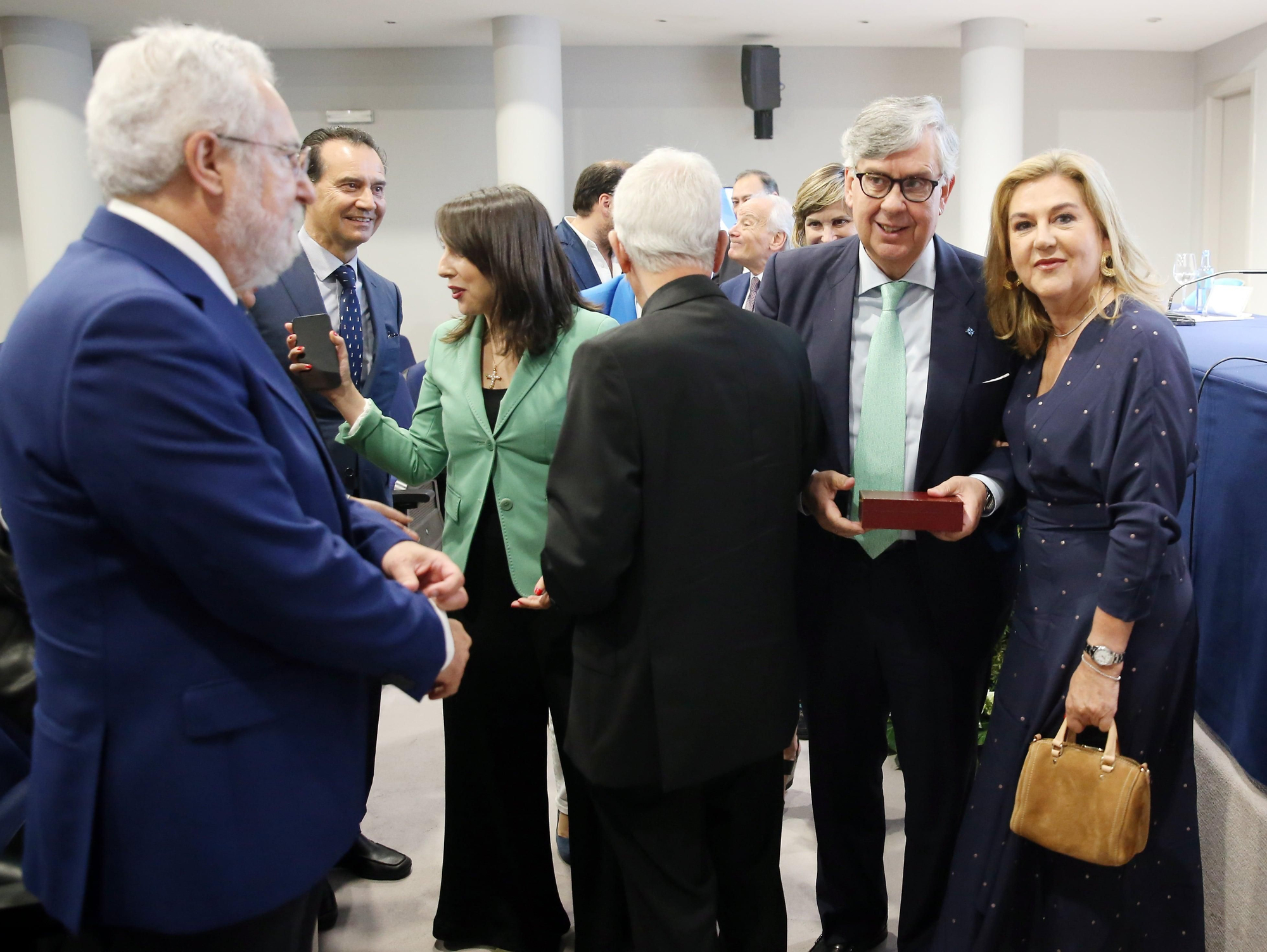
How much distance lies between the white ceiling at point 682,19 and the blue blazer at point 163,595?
741 cm

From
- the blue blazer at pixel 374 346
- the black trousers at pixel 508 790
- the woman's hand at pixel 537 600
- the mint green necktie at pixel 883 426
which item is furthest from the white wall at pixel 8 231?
the mint green necktie at pixel 883 426

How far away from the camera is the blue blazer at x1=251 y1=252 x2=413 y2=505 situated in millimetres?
2400

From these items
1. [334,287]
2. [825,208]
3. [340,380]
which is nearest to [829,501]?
[340,380]

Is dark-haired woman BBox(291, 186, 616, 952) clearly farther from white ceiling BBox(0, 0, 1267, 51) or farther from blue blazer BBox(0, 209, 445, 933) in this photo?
white ceiling BBox(0, 0, 1267, 51)

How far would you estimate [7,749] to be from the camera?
1854mm

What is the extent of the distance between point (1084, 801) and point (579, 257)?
3.40m

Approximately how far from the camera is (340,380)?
7.04 ft

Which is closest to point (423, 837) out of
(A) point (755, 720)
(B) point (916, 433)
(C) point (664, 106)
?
(A) point (755, 720)

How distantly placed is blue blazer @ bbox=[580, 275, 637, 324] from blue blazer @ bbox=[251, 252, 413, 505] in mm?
656

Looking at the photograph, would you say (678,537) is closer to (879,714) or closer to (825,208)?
(879,714)

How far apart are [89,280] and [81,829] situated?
0.61 m

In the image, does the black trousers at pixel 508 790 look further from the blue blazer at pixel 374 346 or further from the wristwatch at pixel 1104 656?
the wristwatch at pixel 1104 656

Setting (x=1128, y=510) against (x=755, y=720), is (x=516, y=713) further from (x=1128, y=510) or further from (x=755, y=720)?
(x=1128, y=510)

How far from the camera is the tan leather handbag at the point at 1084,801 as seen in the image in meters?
1.64
